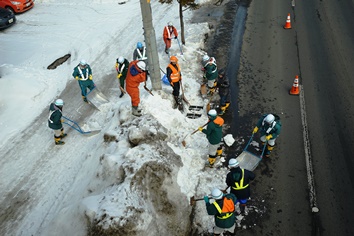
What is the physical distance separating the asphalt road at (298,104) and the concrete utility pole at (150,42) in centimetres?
282

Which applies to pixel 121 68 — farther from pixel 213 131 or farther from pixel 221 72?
pixel 213 131

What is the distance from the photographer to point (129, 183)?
7.12 m

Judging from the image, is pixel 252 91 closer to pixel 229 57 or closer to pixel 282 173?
pixel 229 57

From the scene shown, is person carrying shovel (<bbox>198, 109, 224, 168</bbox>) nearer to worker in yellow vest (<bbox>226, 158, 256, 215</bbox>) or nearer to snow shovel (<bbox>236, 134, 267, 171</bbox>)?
snow shovel (<bbox>236, 134, 267, 171</bbox>)

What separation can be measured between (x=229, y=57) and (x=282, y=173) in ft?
22.2

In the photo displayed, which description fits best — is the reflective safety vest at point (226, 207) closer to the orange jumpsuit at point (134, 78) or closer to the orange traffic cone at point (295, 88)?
the orange jumpsuit at point (134, 78)

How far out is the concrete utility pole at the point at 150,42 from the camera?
8.98m

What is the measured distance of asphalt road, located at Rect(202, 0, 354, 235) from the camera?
7.84m

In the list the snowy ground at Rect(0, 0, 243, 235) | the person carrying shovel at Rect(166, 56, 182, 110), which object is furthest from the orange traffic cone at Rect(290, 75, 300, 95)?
the person carrying shovel at Rect(166, 56, 182, 110)

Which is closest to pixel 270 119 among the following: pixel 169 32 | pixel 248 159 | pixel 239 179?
pixel 248 159

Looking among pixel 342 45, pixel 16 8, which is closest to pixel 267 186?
pixel 342 45

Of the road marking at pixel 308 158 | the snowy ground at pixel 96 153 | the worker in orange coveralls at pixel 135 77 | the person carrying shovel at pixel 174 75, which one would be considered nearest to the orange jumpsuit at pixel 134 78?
the worker in orange coveralls at pixel 135 77

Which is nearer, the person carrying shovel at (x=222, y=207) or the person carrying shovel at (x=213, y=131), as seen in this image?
the person carrying shovel at (x=222, y=207)

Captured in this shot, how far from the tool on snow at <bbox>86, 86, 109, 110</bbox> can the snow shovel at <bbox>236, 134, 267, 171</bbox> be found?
530 cm
